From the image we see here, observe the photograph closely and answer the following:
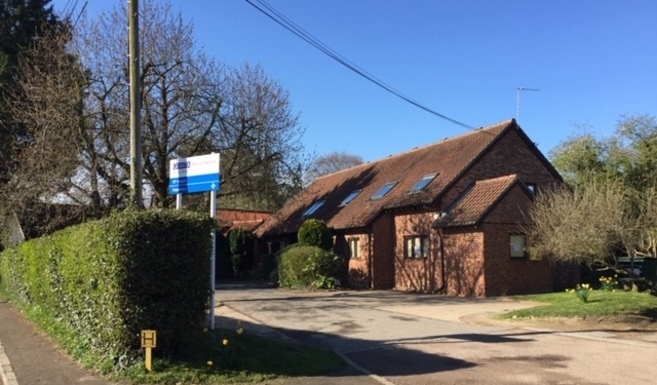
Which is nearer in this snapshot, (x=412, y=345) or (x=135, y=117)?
(x=135, y=117)

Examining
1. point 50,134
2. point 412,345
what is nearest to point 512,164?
point 412,345

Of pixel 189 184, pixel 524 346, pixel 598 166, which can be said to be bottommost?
pixel 524 346

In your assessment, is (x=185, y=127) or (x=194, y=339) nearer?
(x=194, y=339)

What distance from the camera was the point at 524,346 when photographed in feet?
37.7

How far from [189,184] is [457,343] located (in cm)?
599

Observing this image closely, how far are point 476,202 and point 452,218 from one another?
1051 millimetres

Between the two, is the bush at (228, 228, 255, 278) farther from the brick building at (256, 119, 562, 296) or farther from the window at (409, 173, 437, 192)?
the window at (409, 173, 437, 192)

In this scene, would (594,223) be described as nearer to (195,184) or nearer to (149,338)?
(195,184)

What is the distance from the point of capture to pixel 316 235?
1046 inches

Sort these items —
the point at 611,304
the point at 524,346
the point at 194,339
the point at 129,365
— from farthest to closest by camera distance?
the point at 611,304, the point at 524,346, the point at 194,339, the point at 129,365

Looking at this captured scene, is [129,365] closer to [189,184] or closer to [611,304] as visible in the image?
[189,184]

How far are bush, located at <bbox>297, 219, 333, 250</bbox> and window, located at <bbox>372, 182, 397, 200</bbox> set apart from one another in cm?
297

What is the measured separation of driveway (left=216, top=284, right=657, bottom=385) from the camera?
9078mm

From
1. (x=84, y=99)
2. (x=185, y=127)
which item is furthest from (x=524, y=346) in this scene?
(x=84, y=99)
